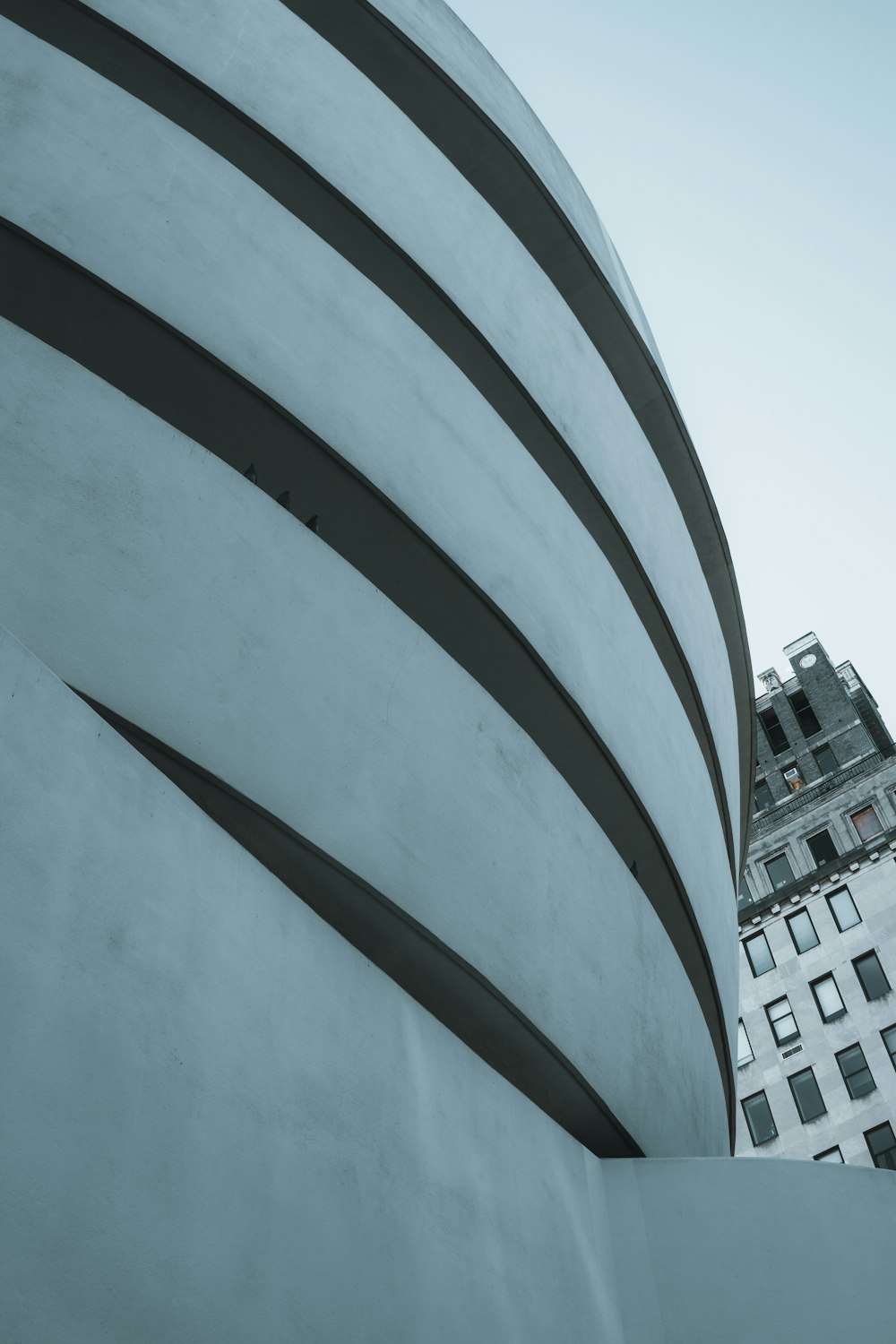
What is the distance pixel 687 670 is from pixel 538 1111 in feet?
23.7

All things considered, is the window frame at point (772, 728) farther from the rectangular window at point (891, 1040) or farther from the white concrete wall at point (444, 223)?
the white concrete wall at point (444, 223)

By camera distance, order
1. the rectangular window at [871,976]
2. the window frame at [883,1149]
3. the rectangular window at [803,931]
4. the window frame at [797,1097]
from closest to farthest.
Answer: the window frame at [883,1149]
the window frame at [797,1097]
the rectangular window at [871,976]
the rectangular window at [803,931]

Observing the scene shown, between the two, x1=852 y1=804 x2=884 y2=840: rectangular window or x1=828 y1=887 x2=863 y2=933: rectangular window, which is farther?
x1=852 y1=804 x2=884 y2=840: rectangular window

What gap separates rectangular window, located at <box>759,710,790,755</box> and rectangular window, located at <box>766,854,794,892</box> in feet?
26.7

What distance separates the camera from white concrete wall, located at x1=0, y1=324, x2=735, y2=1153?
7379 millimetres

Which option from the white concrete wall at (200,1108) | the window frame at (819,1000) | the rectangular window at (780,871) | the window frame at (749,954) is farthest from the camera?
the rectangular window at (780,871)

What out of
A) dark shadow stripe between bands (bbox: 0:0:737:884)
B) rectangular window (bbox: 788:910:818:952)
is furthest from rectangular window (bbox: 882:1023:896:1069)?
dark shadow stripe between bands (bbox: 0:0:737:884)

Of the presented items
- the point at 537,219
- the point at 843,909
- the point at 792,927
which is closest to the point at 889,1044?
the point at 843,909

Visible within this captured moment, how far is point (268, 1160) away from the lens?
5664 millimetres

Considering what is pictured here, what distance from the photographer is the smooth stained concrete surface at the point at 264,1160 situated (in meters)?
4.83

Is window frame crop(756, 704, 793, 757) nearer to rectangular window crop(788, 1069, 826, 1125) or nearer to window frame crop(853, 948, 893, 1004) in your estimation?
window frame crop(853, 948, 893, 1004)

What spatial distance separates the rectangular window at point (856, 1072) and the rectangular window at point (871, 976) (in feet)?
5.68

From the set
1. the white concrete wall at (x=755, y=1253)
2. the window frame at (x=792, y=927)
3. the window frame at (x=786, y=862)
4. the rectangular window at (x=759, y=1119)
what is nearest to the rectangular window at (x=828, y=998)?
the window frame at (x=792, y=927)

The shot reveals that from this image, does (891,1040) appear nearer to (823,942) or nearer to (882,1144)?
(882,1144)
